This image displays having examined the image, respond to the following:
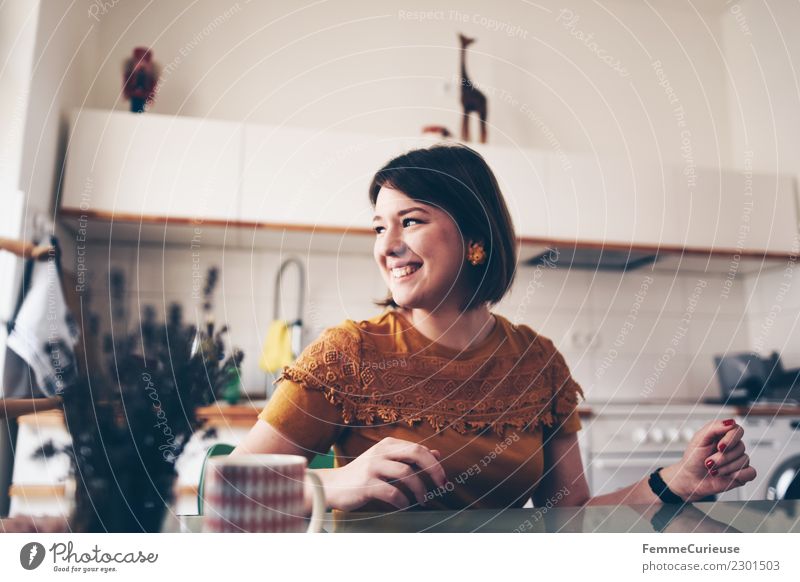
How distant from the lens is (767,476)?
2.03 feet

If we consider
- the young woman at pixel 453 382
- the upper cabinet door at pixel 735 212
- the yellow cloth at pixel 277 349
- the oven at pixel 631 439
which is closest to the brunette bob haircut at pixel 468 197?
the young woman at pixel 453 382

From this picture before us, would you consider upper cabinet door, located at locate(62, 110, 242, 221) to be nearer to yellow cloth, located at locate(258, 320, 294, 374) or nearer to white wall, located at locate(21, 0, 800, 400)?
white wall, located at locate(21, 0, 800, 400)

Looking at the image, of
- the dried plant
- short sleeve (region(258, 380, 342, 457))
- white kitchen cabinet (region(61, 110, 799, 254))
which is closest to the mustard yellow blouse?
short sleeve (region(258, 380, 342, 457))

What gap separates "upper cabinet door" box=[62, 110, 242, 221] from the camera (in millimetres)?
756

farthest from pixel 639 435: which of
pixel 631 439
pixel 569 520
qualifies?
pixel 569 520

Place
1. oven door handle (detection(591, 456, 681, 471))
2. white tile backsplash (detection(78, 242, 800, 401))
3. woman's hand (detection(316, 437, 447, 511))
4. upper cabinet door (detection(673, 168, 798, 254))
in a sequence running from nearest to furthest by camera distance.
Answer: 1. woman's hand (detection(316, 437, 447, 511))
2. white tile backsplash (detection(78, 242, 800, 401))
3. oven door handle (detection(591, 456, 681, 471))
4. upper cabinet door (detection(673, 168, 798, 254))

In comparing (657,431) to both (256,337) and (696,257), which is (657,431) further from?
(256,337)

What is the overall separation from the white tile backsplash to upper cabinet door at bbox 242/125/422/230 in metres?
0.07

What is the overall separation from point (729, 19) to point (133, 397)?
2.03ft

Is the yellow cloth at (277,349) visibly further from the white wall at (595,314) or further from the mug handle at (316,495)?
the mug handle at (316,495)

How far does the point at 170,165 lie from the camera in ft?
2.75

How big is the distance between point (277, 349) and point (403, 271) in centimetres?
38

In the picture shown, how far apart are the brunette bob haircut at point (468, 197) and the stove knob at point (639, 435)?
0.45 metres

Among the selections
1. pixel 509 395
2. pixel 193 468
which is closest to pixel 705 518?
pixel 509 395
